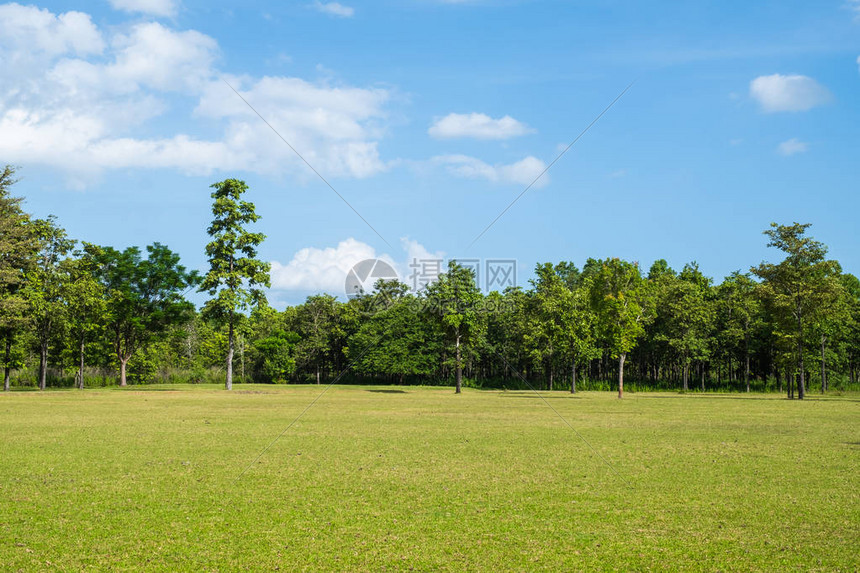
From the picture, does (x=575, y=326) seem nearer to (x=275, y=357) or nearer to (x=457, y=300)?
(x=457, y=300)

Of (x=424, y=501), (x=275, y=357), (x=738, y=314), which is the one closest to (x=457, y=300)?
(x=738, y=314)

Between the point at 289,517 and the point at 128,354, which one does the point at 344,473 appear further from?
the point at 128,354

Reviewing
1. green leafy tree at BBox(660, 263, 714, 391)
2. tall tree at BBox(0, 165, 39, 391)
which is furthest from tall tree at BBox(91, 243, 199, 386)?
green leafy tree at BBox(660, 263, 714, 391)

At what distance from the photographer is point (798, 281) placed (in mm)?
55938

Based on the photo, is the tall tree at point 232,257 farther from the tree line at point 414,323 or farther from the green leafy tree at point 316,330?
the green leafy tree at point 316,330

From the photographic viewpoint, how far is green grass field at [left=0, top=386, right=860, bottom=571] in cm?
880

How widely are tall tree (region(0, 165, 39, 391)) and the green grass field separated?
3527 cm

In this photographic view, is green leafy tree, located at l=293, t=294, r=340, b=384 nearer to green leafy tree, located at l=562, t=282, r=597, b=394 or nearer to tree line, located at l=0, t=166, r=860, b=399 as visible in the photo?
tree line, located at l=0, t=166, r=860, b=399

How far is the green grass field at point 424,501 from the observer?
880 centimetres

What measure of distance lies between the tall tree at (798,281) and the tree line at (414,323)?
0.12 meters

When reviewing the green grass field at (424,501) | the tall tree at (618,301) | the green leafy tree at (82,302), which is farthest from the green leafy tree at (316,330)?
the green grass field at (424,501)

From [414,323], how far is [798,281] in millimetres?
51009

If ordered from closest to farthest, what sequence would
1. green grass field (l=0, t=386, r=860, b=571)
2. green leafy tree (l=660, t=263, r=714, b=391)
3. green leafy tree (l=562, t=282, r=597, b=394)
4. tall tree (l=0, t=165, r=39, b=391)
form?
1. green grass field (l=0, t=386, r=860, b=571)
2. tall tree (l=0, t=165, r=39, b=391)
3. green leafy tree (l=562, t=282, r=597, b=394)
4. green leafy tree (l=660, t=263, r=714, b=391)

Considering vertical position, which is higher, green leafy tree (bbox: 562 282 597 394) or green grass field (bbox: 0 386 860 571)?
green leafy tree (bbox: 562 282 597 394)
